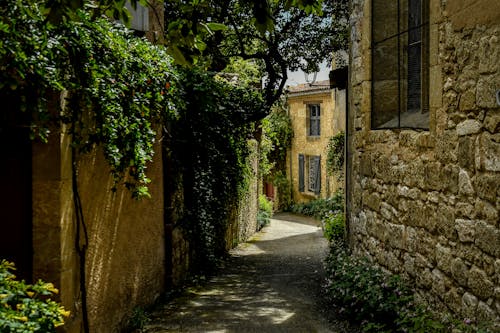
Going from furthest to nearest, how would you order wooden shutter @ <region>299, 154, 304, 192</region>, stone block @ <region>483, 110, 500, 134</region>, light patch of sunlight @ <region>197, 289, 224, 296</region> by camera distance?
1. wooden shutter @ <region>299, 154, 304, 192</region>
2. light patch of sunlight @ <region>197, 289, 224, 296</region>
3. stone block @ <region>483, 110, 500, 134</region>

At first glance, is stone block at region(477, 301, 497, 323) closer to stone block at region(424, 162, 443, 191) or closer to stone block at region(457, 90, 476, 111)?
stone block at region(424, 162, 443, 191)

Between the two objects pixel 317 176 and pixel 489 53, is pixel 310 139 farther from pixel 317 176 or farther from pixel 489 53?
pixel 489 53

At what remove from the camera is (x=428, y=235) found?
484 centimetres

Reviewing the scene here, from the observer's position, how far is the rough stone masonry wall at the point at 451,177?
3777 mm

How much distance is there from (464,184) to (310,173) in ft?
65.1

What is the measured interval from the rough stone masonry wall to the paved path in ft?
3.78

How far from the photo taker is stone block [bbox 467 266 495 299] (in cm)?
381

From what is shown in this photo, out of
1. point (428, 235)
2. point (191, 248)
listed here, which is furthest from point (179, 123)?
point (428, 235)

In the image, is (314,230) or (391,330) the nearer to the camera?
(391,330)

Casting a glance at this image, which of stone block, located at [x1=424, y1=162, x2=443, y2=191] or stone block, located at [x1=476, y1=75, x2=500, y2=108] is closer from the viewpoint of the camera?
stone block, located at [x1=476, y1=75, x2=500, y2=108]

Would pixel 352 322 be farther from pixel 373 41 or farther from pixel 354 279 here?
pixel 373 41

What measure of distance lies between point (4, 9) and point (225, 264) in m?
7.32

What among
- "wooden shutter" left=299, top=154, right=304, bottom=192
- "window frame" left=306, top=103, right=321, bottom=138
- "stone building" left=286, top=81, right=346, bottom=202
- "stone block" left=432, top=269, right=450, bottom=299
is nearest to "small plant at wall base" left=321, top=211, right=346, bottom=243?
"stone block" left=432, top=269, right=450, bottom=299

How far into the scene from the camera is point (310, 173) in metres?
24.0
